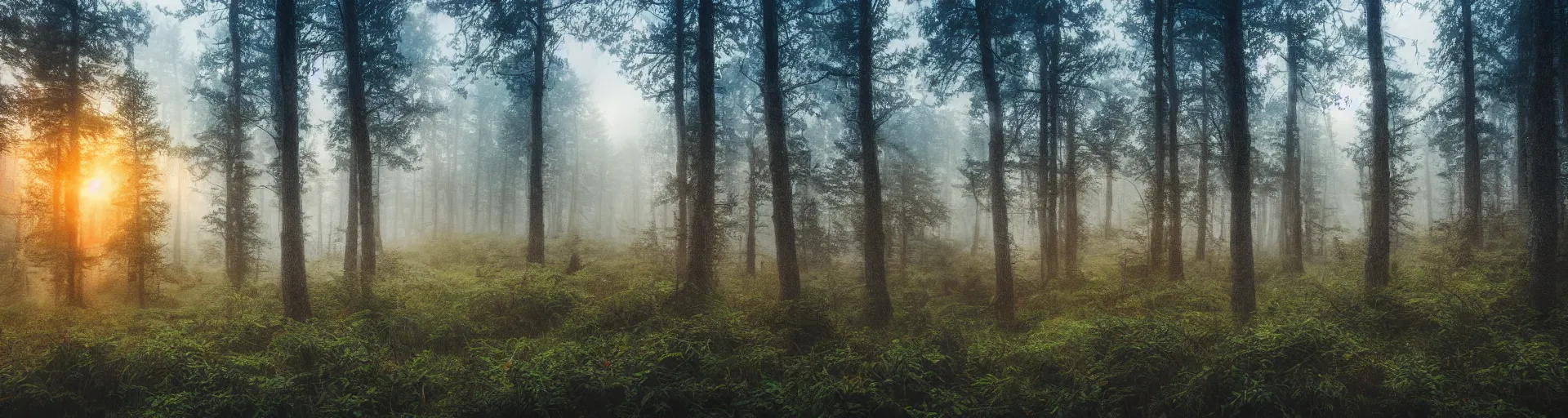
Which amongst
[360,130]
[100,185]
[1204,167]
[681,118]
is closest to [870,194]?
[681,118]

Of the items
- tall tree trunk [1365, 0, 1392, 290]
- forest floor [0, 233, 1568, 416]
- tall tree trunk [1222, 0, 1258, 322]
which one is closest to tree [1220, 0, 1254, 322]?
tall tree trunk [1222, 0, 1258, 322]

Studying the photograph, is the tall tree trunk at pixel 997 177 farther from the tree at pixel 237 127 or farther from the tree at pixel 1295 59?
the tree at pixel 237 127

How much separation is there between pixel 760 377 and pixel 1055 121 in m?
12.5

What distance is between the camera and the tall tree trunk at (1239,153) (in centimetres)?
964

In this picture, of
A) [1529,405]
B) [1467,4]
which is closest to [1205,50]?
[1467,4]

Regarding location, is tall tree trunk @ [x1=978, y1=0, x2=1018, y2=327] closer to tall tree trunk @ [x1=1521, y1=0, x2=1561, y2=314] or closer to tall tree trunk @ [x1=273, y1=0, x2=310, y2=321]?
tall tree trunk @ [x1=1521, y1=0, x2=1561, y2=314]

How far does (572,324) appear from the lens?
883 cm

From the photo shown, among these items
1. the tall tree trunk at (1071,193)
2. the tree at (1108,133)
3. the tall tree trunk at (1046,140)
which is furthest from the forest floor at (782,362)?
the tree at (1108,133)

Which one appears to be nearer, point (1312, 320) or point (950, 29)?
point (1312, 320)

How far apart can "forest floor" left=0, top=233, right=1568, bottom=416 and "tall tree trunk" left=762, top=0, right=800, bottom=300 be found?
1067 millimetres

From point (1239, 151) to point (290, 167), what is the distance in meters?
16.5

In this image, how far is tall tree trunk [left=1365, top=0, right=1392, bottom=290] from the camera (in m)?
11.1

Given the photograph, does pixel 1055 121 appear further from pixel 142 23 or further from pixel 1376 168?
pixel 142 23

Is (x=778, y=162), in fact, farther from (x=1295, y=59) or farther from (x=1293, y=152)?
(x=1293, y=152)
